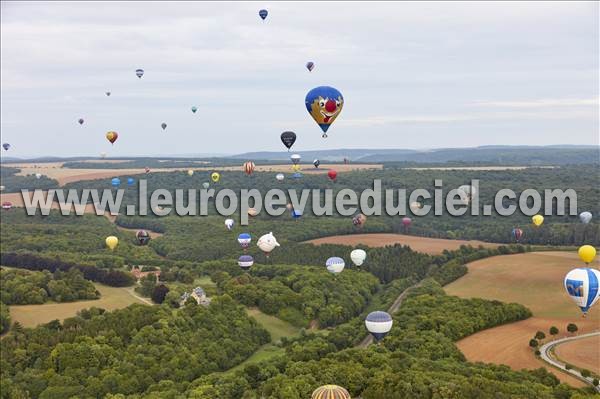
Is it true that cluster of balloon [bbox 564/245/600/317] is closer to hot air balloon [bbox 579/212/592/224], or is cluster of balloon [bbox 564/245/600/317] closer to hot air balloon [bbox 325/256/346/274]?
hot air balloon [bbox 325/256/346/274]

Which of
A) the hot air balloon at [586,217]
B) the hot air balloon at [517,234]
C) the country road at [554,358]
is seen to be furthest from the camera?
the hot air balloon at [586,217]

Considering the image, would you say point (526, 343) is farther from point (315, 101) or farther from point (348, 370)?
point (315, 101)

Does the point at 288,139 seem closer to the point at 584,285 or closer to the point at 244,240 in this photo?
the point at 244,240

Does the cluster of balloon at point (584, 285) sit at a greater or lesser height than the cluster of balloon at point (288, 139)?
lesser

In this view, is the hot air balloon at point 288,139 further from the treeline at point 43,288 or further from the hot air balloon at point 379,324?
the hot air balloon at point 379,324

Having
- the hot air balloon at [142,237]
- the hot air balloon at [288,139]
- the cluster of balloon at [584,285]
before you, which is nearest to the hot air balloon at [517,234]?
the hot air balloon at [288,139]

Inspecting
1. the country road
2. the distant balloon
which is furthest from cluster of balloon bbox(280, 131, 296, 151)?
the country road

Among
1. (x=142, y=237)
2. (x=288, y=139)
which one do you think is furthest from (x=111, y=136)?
(x=288, y=139)
